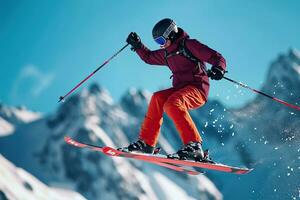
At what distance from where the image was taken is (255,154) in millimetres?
189875

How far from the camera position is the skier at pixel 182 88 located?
312 inches

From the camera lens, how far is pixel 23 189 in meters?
153

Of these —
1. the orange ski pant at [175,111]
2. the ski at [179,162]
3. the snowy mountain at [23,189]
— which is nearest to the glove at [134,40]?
the orange ski pant at [175,111]

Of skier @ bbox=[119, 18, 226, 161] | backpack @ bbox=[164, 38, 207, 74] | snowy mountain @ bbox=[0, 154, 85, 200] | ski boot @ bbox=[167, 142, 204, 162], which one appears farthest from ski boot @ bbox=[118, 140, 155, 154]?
snowy mountain @ bbox=[0, 154, 85, 200]

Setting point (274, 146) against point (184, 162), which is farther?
point (274, 146)

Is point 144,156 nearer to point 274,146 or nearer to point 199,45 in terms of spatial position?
point 199,45

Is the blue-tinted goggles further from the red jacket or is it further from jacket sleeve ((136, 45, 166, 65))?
jacket sleeve ((136, 45, 166, 65))

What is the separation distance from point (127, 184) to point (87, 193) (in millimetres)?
17645

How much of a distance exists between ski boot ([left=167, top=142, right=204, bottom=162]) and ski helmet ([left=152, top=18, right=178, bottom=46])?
1990 mm

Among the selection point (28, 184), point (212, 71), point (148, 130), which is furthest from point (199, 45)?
point (28, 184)

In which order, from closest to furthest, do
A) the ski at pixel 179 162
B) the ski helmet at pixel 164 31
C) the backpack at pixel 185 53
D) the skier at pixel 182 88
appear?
the ski at pixel 179 162
the skier at pixel 182 88
the ski helmet at pixel 164 31
the backpack at pixel 185 53

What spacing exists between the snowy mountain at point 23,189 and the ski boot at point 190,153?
134 meters

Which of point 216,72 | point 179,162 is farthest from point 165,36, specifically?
point 179,162

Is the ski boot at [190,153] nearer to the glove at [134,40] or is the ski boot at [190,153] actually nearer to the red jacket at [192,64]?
the red jacket at [192,64]
